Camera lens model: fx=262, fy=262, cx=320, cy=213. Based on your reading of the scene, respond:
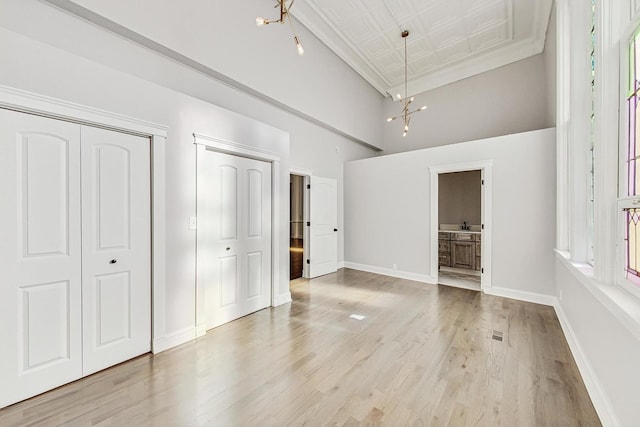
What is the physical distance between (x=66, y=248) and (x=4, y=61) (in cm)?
139

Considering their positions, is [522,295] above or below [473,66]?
below

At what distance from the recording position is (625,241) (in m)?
1.72

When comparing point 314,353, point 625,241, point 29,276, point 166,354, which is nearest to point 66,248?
point 29,276

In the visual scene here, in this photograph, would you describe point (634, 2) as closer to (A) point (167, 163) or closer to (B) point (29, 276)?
(A) point (167, 163)

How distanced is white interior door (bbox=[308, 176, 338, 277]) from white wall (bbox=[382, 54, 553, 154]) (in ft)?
9.41

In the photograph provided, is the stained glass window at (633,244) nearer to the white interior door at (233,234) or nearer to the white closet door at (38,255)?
the white interior door at (233,234)

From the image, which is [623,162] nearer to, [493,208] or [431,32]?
[493,208]

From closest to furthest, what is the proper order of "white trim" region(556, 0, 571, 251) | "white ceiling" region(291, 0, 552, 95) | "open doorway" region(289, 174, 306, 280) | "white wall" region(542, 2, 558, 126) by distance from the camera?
1. "white trim" region(556, 0, 571, 251)
2. "white wall" region(542, 2, 558, 126)
3. "white ceiling" region(291, 0, 552, 95)
4. "open doorway" region(289, 174, 306, 280)

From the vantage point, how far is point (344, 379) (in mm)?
2229

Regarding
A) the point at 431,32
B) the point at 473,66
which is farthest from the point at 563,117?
the point at 473,66

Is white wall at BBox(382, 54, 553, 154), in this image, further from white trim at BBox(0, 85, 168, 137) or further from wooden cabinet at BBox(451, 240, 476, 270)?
white trim at BBox(0, 85, 168, 137)

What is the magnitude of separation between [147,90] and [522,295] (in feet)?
19.3

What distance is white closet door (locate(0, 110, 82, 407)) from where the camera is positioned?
1879mm

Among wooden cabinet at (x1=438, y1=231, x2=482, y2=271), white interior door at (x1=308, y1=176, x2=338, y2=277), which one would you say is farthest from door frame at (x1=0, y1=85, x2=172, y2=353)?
wooden cabinet at (x1=438, y1=231, x2=482, y2=271)
